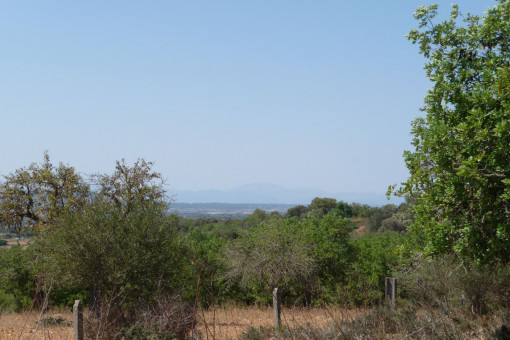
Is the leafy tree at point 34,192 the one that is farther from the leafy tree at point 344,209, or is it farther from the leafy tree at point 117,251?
the leafy tree at point 344,209

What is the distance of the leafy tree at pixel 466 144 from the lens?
7.55 m

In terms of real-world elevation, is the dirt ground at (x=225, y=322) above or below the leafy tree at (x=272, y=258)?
below

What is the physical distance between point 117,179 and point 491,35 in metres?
15.5

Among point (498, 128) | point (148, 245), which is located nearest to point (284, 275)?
point (148, 245)

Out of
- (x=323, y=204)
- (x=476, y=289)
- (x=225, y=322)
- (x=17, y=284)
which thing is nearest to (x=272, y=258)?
(x=225, y=322)

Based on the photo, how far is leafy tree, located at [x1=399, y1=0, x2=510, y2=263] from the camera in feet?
24.8

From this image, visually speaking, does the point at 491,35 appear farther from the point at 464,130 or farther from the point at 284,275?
the point at 284,275

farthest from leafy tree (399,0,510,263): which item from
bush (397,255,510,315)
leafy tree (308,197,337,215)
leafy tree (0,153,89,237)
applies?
leafy tree (308,197,337,215)

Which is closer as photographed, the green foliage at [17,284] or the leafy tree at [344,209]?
the green foliage at [17,284]

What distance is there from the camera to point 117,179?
20875mm

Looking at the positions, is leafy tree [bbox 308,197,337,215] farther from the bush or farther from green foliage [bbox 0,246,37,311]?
the bush

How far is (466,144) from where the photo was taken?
307 inches

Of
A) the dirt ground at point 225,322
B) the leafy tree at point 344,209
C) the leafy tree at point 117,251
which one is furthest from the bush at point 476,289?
the leafy tree at point 344,209

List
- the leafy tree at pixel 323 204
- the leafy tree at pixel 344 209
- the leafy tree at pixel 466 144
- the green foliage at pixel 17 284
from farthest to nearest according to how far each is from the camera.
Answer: the leafy tree at pixel 323 204, the leafy tree at pixel 344 209, the green foliage at pixel 17 284, the leafy tree at pixel 466 144
